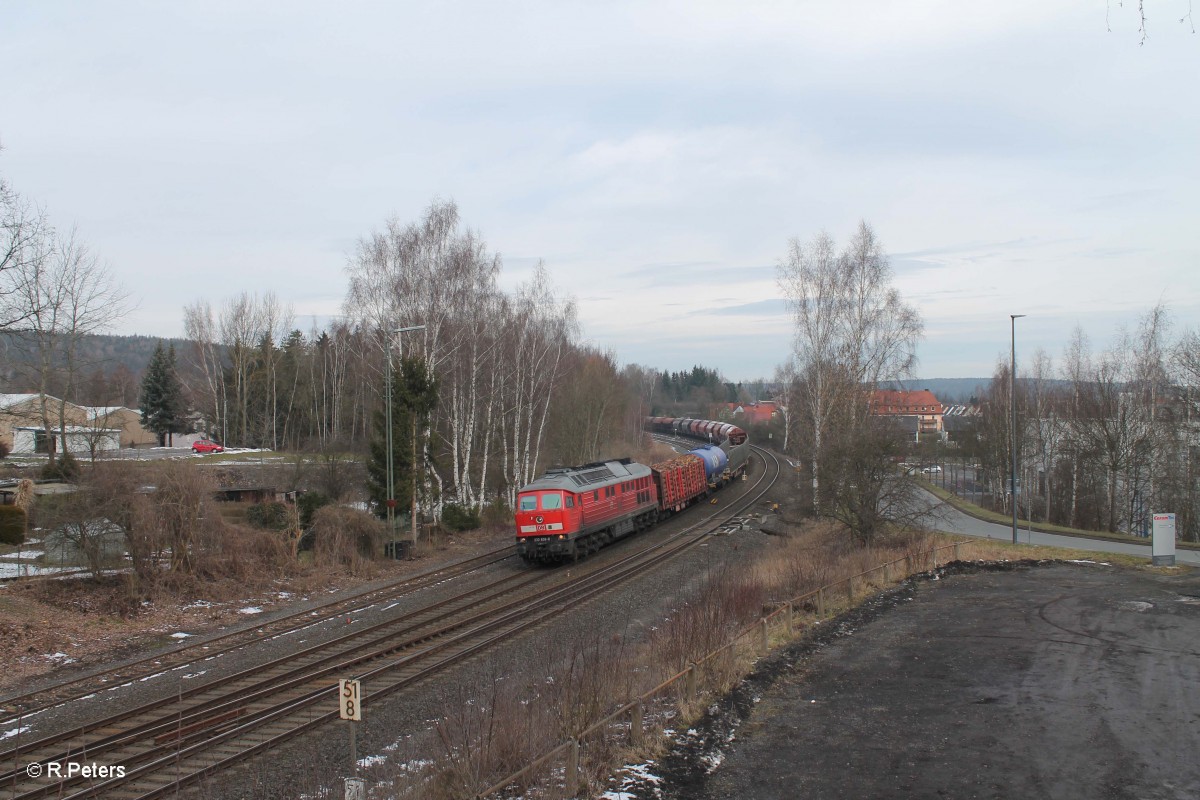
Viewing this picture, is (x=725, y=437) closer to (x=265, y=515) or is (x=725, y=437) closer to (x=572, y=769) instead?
(x=265, y=515)

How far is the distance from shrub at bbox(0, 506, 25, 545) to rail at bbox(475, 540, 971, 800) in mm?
22748

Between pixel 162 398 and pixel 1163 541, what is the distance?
69.4m

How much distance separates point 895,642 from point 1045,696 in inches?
137

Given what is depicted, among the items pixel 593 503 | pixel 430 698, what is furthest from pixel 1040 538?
pixel 430 698

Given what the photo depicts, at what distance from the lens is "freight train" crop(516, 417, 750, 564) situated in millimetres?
23625

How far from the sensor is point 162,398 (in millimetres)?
66438

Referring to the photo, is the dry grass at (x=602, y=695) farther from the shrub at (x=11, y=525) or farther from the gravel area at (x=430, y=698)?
the shrub at (x=11, y=525)

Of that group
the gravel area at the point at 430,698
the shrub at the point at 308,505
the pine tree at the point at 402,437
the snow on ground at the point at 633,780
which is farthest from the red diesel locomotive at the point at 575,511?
the snow on ground at the point at 633,780

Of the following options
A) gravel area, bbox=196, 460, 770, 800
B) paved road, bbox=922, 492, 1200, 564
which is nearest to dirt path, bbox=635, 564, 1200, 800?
gravel area, bbox=196, 460, 770, 800

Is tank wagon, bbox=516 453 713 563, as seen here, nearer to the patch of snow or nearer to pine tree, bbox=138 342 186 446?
the patch of snow

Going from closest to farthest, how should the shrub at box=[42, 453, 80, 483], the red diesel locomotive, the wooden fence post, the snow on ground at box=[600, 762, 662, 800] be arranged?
1. the wooden fence post
2. the snow on ground at box=[600, 762, 662, 800]
3. the red diesel locomotive
4. the shrub at box=[42, 453, 80, 483]

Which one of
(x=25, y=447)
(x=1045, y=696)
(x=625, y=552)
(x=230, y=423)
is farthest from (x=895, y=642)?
(x=230, y=423)

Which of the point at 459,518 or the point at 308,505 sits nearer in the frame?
the point at 308,505

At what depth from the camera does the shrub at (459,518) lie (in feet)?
99.9
